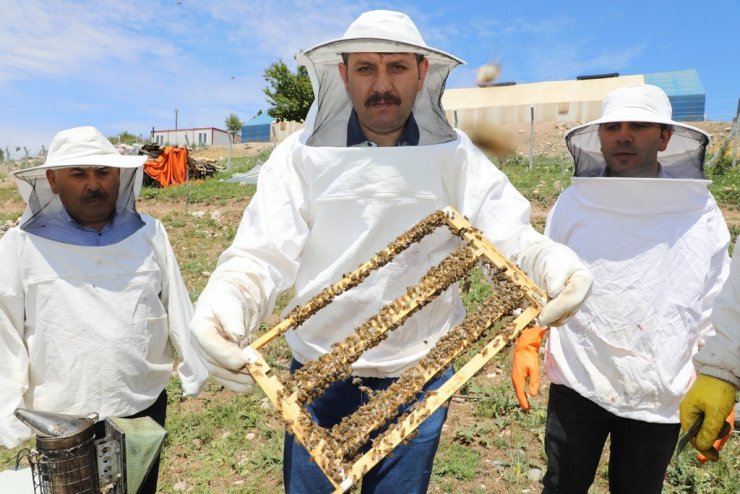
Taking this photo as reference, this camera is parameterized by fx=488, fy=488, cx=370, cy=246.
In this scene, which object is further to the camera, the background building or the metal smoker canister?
the background building

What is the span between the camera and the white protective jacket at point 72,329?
2.36 metres

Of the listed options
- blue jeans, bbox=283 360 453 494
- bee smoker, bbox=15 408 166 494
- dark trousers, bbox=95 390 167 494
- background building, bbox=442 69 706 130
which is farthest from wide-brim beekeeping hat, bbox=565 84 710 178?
background building, bbox=442 69 706 130

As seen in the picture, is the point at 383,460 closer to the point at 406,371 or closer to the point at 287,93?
the point at 406,371

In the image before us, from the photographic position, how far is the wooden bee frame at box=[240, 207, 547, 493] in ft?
4.56

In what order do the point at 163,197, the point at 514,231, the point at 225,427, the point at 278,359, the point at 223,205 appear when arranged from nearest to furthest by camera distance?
the point at 514,231
the point at 225,427
the point at 278,359
the point at 223,205
the point at 163,197

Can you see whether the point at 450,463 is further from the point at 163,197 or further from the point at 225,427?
the point at 163,197

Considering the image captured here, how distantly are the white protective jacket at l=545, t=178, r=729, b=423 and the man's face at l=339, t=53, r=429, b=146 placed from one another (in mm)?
1173

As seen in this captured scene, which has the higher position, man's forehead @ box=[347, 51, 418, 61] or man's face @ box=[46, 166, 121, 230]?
man's forehead @ box=[347, 51, 418, 61]

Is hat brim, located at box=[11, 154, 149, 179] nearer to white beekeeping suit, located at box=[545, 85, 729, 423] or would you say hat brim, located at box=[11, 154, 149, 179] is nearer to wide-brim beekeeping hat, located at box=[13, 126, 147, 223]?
wide-brim beekeeping hat, located at box=[13, 126, 147, 223]

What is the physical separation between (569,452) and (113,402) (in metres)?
2.31

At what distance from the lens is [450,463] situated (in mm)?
3484

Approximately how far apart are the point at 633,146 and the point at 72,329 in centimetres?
299

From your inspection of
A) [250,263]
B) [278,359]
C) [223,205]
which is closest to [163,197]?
[223,205]

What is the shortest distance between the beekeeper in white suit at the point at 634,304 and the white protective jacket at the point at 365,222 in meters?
0.81
